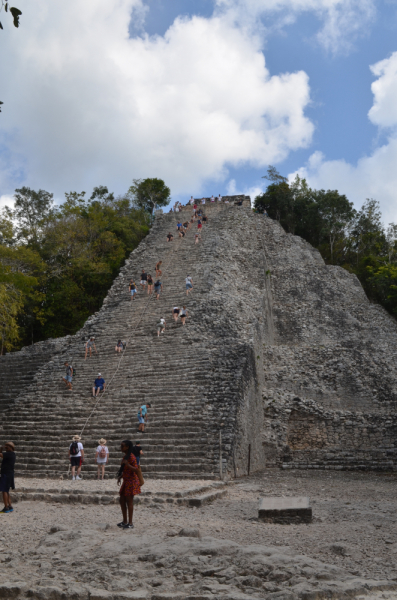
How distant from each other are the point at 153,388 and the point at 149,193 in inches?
1151

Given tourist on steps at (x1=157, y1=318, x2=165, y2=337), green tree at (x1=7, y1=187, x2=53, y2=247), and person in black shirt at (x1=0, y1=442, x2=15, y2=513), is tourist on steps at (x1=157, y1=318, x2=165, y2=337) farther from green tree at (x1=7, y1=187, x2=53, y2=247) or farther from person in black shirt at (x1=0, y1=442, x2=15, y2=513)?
green tree at (x1=7, y1=187, x2=53, y2=247)

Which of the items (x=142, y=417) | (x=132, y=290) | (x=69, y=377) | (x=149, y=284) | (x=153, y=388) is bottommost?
(x=142, y=417)

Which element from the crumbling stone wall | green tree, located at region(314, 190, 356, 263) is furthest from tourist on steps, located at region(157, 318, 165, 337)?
green tree, located at region(314, 190, 356, 263)

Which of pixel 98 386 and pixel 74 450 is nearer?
pixel 74 450

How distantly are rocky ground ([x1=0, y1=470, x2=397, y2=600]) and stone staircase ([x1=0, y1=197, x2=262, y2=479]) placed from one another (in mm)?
3460

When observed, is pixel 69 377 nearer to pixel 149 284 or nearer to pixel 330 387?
pixel 149 284

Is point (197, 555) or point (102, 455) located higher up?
point (102, 455)

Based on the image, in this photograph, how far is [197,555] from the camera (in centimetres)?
463

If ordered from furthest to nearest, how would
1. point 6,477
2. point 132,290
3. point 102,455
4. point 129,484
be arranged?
point 132,290, point 102,455, point 6,477, point 129,484

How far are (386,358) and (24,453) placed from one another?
483 inches

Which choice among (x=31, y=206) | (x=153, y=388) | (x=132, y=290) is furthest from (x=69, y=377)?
(x=31, y=206)

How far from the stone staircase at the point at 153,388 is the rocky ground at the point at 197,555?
3.46m

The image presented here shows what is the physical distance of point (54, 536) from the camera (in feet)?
17.7

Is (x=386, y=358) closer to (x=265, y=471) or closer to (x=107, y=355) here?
(x=265, y=471)
